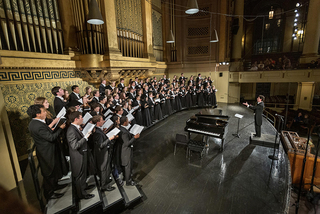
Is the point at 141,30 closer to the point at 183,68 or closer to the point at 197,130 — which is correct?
the point at 183,68

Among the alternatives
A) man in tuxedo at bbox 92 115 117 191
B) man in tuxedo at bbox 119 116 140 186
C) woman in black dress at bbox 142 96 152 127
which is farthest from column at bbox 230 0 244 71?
man in tuxedo at bbox 92 115 117 191

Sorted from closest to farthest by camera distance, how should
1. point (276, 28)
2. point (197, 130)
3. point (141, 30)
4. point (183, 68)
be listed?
point (197, 130) < point (141, 30) < point (183, 68) < point (276, 28)

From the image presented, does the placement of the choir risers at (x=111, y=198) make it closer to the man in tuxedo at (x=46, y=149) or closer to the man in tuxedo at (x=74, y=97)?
the man in tuxedo at (x=46, y=149)

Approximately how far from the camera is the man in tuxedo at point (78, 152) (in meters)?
3.03

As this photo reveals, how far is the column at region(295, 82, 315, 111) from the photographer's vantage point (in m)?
12.0

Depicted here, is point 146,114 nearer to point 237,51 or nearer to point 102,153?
point 102,153

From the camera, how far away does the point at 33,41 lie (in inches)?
191

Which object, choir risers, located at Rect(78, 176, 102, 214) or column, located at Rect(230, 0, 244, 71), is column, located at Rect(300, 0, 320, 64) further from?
choir risers, located at Rect(78, 176, 102, 214)

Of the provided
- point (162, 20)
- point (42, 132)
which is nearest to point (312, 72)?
point (162, 20)

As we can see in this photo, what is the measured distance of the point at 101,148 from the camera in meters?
3.34

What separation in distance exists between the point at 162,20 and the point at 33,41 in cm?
903

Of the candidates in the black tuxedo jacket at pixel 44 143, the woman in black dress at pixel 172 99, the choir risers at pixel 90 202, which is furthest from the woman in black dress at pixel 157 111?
the black tuxedo jacket at pixel 44 143

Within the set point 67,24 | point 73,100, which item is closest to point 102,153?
point 73,100

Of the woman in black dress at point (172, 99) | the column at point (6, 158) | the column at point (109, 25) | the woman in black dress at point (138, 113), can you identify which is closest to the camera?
the column at point (6, 158)
